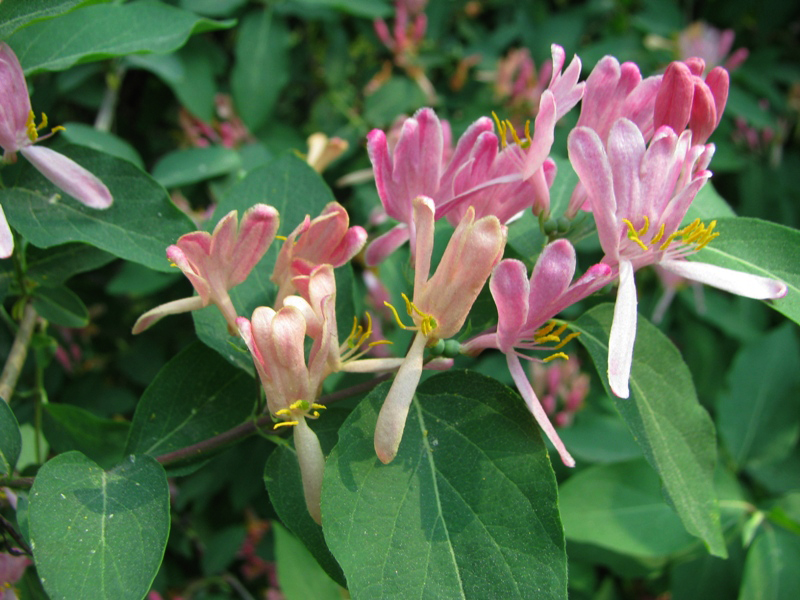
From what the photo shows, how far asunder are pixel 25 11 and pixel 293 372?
539 millimetres

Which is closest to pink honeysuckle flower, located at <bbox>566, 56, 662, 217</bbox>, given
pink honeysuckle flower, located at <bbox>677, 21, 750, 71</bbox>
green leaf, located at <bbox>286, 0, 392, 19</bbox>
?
green leaf, located at <bbox>286, 0, 392, 19</bbox>

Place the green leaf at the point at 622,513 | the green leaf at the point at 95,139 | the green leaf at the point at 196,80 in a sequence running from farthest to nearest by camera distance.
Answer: the green leaf at the point at 196,80 → the green leaf at the point at 622,513 → the green leaf at the point at 95,139

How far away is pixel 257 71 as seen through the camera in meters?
1.85

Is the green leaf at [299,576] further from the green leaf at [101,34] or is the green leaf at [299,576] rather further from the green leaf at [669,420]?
the green leaf at [101,34]

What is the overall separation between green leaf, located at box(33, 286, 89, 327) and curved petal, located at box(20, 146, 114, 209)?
28 cm

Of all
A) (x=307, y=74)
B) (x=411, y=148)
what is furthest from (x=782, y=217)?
(x=411, y=148)

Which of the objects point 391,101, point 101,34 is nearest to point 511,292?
point 101,34

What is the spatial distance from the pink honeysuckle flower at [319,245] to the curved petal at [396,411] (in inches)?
6.4

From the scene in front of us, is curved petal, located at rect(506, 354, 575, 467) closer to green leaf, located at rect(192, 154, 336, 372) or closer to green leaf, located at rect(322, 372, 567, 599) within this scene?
green leaf, located at rect(322, 372, 567, 599)

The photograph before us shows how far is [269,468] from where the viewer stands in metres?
0.79

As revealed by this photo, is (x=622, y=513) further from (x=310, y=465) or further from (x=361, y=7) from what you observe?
(x=361, y=7)

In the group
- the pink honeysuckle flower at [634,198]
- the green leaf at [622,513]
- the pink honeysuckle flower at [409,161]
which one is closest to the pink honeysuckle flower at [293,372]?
the pink honeysuckle flower at [409,161]

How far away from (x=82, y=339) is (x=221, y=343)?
1.37m

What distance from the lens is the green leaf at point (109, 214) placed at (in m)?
0.85
